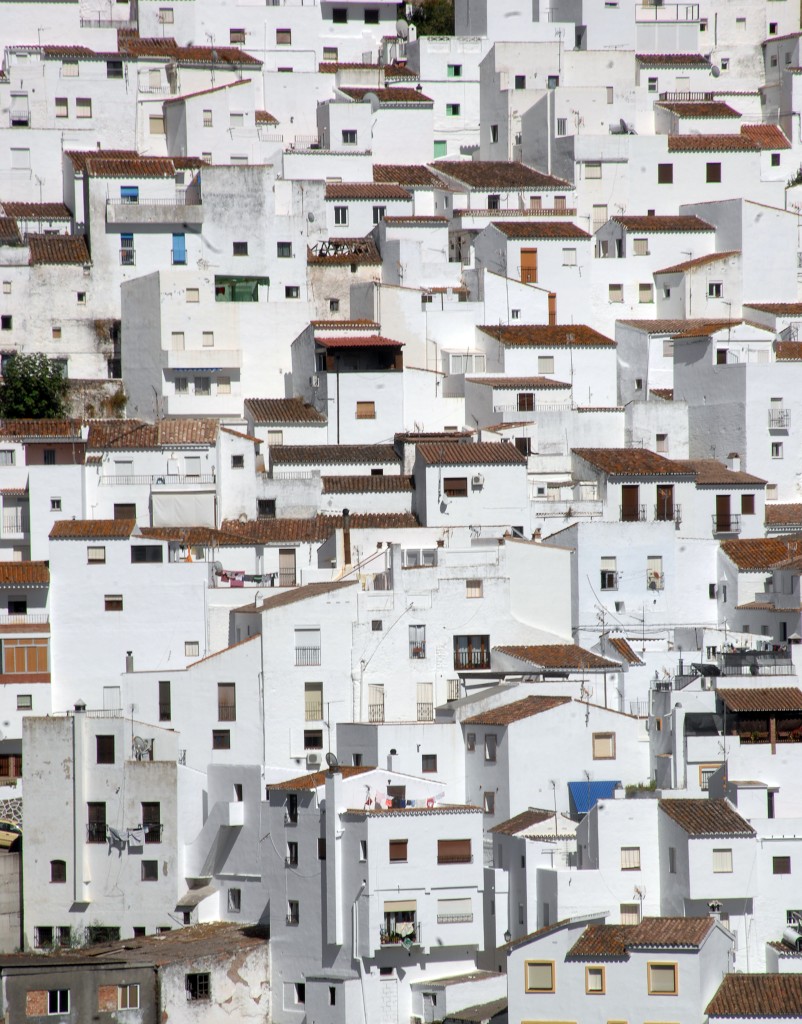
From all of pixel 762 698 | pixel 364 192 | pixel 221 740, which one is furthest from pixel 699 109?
pixel 221 740

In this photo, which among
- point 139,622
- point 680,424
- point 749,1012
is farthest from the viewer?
point 680,424

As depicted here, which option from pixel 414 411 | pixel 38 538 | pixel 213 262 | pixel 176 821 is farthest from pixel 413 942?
pixel 213 262

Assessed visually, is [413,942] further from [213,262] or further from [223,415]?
[213,262]

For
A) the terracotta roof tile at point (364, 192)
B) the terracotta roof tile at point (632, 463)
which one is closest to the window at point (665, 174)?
the terracotta roof tile at point (364, 192)

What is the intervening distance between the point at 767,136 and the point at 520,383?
17.7 metres

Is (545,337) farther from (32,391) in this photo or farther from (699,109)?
(32,391)

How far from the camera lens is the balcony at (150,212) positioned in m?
64.0

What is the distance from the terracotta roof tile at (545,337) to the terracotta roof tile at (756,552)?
9285mm

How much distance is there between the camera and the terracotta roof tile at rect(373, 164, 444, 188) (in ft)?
228

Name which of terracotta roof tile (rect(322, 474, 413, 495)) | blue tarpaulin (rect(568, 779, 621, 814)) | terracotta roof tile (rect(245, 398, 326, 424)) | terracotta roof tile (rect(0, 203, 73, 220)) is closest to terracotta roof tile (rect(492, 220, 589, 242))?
terracotta roof tile (rect(245, 398, 326, 424))

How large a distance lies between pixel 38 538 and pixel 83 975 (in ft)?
44.4

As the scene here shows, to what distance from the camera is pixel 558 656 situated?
2051 inches

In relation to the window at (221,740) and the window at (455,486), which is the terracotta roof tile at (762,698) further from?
the window at (221,740)

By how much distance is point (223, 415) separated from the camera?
205 feet
